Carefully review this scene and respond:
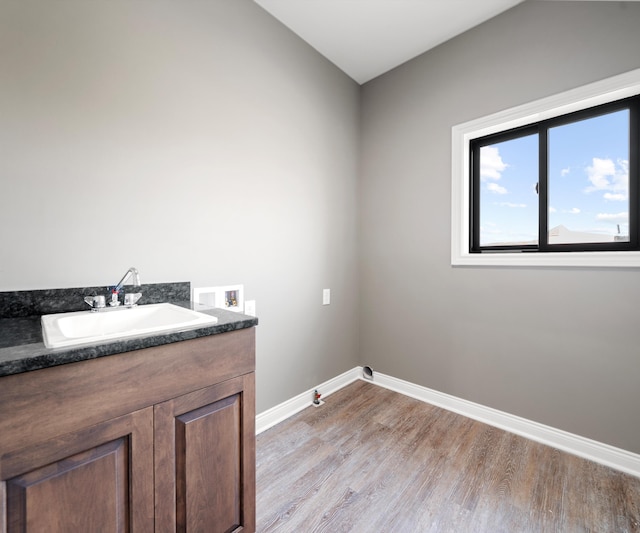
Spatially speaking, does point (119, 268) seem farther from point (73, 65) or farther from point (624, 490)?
point (624, 490)

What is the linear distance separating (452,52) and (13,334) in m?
2.79

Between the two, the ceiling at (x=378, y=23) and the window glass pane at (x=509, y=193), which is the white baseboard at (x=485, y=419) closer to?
the window glass pane at (x=509, y=193)

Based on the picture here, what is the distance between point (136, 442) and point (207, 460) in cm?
25

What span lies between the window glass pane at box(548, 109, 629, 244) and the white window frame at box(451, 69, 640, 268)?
14cm

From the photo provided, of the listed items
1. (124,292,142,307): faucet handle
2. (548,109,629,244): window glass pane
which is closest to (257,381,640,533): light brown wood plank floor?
(124,292,142,307): faucet handle

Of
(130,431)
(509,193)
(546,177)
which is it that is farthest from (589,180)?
(130,431)

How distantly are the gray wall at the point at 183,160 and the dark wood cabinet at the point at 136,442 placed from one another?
69cm

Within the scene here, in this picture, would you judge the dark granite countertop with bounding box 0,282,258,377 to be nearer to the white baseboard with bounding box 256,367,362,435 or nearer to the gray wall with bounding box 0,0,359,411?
the gray wall with bounding box 0,0,359,411

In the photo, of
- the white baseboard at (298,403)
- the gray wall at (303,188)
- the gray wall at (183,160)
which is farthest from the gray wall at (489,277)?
the gray wall at (183,160)

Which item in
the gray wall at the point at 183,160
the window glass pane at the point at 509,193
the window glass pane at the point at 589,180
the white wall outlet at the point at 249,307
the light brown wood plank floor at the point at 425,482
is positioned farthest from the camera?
the window glass pane at the point at 509,193

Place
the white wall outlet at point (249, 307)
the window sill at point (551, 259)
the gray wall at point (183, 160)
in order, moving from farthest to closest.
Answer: the white wall outlet at point (249, 307) < the window sill at point (551, 259) < the gray wall at point (183, 160)

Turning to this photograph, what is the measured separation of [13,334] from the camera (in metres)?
0.84

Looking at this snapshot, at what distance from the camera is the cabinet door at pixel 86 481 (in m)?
0.64

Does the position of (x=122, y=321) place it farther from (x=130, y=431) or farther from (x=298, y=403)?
(x=298, y=403)
